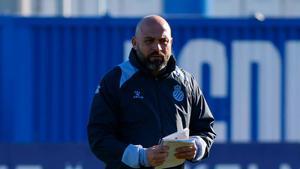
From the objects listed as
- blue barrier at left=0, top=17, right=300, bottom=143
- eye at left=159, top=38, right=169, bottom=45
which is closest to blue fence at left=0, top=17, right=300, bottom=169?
blue barrier at left=0, top=17, right=300, bottom=143

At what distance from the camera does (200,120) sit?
4.25 m

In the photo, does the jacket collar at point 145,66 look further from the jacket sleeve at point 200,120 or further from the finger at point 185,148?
the finger at point 185,148

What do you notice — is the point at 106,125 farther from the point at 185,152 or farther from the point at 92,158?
the point at 92,158

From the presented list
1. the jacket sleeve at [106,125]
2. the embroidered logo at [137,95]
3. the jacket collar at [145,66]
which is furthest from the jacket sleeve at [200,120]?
the jacket sleeve at [106,125]

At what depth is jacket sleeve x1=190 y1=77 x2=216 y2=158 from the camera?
4219 mm

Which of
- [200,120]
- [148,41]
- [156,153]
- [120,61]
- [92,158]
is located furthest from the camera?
[120,61]

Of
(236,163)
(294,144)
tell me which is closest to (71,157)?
(236,163)

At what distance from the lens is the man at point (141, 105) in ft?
13.2

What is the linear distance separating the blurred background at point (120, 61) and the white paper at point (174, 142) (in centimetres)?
583

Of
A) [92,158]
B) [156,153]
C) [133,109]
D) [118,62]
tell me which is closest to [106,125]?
[133,109]

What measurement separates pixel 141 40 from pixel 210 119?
0.55 meters

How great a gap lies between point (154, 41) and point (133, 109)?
321 mm

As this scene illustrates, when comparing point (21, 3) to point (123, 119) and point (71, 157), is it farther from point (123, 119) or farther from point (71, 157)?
point (123, 119)

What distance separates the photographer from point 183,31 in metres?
9.94
